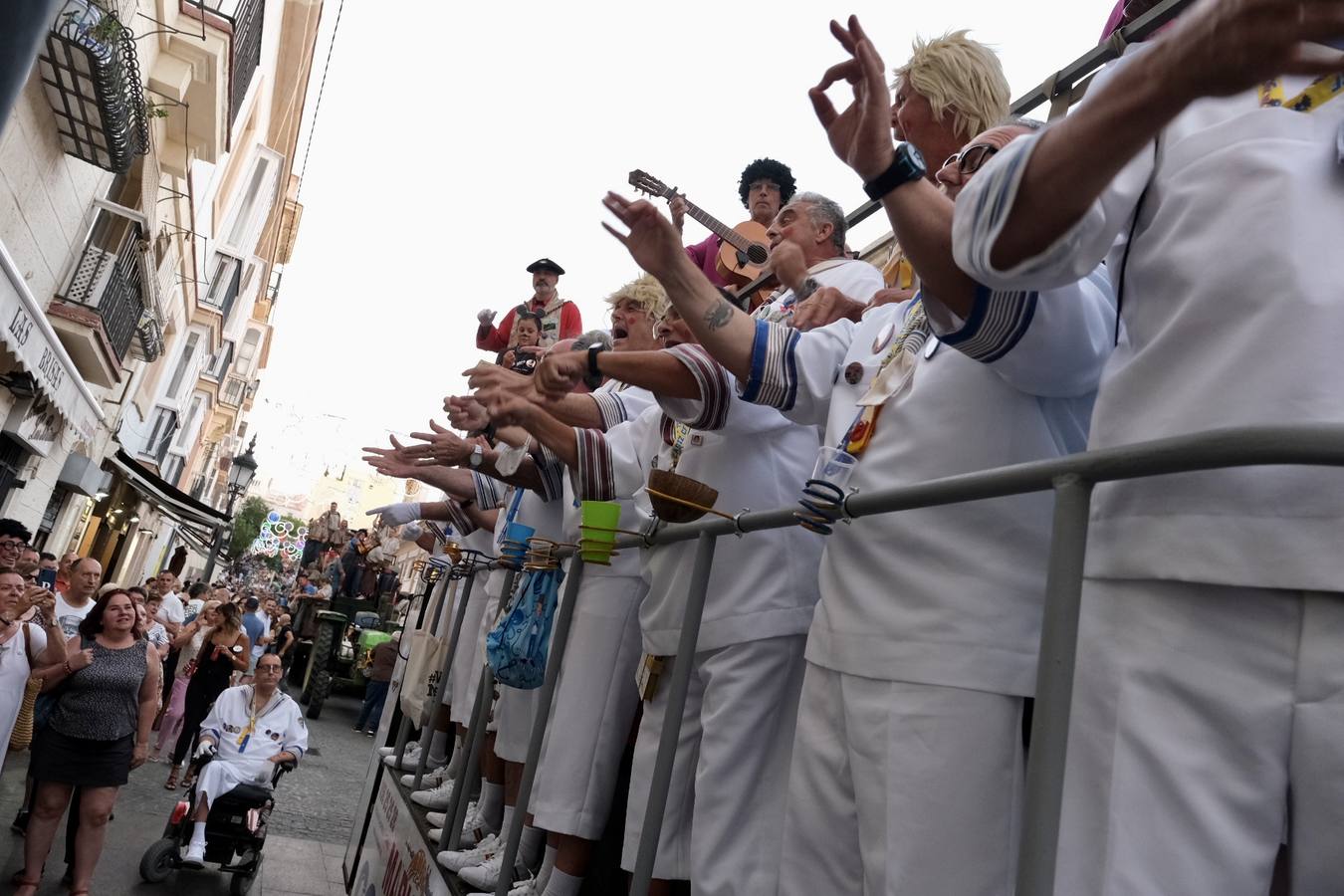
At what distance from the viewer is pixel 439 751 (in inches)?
250

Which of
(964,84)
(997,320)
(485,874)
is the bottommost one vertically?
A: (485,874)

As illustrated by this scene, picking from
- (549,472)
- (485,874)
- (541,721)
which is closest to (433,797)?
(485,874)

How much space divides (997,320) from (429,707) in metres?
4.37

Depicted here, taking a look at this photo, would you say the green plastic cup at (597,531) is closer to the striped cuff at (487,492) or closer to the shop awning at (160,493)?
the striped cuff at (487,492)

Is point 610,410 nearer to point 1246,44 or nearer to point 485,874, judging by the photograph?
point 485,874

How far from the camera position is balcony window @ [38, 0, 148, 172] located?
9008 mm

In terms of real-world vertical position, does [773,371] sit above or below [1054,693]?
above

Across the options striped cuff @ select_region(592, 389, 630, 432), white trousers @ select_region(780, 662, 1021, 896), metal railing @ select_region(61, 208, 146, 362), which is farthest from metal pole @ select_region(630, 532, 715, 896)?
metal railing @ select_region(61, 208, 146, 362)

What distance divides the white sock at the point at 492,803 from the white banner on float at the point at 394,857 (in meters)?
0.29

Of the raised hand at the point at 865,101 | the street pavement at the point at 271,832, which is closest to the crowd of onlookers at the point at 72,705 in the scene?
the street pavement at the point at 271,832

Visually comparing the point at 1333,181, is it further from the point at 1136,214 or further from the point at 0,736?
the point at 0,736

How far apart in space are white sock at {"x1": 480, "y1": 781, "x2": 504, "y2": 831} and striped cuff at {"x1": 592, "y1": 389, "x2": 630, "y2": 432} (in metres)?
1.67

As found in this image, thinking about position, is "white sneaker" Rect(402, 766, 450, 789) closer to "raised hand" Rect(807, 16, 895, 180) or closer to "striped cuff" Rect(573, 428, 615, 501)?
"striped cuff" Rect(573, 428, 615, 501)

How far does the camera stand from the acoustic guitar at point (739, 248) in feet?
17.3
